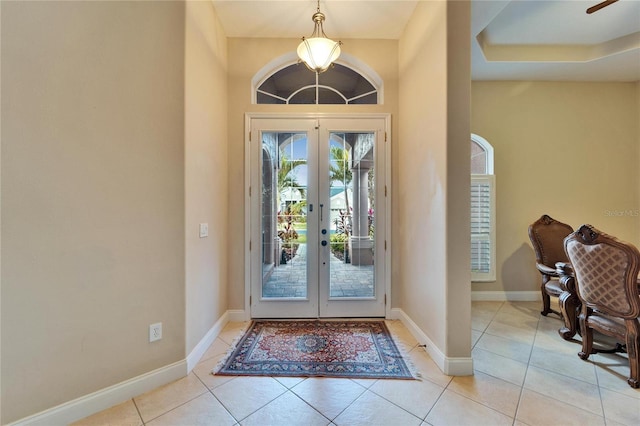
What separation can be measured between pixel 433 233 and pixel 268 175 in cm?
189

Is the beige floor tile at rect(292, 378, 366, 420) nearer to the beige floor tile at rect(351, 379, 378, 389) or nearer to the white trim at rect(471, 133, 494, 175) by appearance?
the beige floor tile at rect(351, 379, 378, 389)

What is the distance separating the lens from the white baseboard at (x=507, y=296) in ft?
11.6

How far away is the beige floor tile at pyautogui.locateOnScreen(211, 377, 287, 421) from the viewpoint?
1604 millimetres

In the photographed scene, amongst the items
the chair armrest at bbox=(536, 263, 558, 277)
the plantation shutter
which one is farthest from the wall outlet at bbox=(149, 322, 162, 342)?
the chair armrest at bbox=(536, 263, 558, 277)

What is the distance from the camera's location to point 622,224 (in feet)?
11.6

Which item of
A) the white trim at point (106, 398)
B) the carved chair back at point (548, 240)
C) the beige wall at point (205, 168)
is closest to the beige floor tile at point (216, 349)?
the beige wall at point (205, 168)

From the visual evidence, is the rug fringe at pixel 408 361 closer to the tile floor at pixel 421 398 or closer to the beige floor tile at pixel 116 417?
the tile floor at pixel 421 398

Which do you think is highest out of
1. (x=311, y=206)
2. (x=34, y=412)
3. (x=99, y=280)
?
(x=311, y=206)

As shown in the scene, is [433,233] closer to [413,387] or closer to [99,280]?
[413,387]

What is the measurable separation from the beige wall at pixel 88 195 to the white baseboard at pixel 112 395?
4 centimetres

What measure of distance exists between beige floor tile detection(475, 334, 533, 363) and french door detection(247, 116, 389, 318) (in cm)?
102

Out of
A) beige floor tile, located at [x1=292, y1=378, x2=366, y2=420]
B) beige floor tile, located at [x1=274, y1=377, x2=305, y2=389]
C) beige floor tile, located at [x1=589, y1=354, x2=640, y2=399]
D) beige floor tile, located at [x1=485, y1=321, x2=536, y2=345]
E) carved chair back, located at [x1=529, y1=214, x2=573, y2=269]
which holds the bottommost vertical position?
beige floor tile, located at [x1=485, y1=321, x2=536, y2=345]

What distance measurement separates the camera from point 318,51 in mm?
2109

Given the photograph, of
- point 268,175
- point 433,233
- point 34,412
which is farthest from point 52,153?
point 433,233
